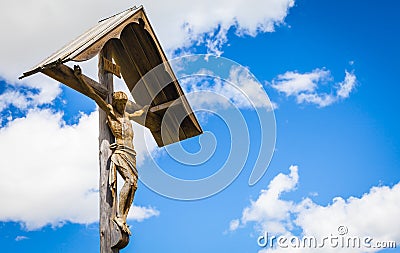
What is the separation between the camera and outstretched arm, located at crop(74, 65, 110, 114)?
20.1 feet

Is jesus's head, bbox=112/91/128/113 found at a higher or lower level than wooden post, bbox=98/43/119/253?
higher

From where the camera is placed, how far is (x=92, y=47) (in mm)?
5910

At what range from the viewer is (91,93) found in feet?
20.6

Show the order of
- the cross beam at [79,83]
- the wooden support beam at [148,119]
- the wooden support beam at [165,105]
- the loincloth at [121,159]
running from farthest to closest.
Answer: the wooden support beam at [165,105] → the wooden support beam at [148,119] → the loincloth at [121,159] → the cross beam at [79,83]

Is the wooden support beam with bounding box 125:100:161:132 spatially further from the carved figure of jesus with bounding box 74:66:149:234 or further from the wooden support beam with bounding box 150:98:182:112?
the carved figure of jesus with bounding box 74:66:149:234

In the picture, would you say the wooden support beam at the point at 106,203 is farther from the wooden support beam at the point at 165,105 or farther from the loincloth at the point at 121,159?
the wooden support beam at the point at 165,105

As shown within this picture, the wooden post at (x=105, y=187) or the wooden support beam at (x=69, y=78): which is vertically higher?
the wooden support beam at (x=69, y=78)

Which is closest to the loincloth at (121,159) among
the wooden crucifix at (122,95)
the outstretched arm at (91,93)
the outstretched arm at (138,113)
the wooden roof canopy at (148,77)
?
the wooden crucifix at (122,95)

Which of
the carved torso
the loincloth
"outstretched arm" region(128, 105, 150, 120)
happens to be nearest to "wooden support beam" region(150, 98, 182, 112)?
"outstretched arm" region(128, 105, 150, 120)

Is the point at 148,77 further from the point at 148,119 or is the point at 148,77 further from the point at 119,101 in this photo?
the point at 119,101

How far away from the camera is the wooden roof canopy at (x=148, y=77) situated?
6773 millimetres

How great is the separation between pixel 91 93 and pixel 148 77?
1346mm

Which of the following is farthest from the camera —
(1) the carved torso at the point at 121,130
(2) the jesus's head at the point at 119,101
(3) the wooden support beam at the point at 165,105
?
(3) the wooden support beam at the point at 165,105

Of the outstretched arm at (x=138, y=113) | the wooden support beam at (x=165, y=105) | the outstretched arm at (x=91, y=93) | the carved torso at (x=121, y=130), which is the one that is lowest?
the carved torso at (x=121, y=130)
